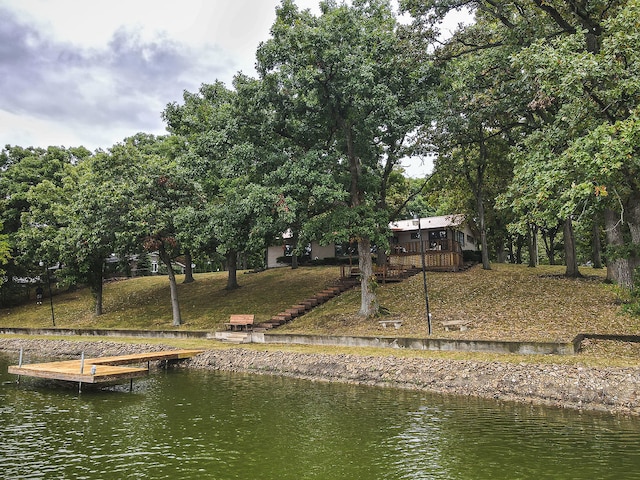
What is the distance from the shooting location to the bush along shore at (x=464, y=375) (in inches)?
439

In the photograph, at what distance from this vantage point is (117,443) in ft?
31.8

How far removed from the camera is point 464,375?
1329 cm

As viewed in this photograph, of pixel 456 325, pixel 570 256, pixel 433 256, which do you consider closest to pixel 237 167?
pixel 456 325

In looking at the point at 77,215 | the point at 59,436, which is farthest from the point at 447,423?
the point at 77,215

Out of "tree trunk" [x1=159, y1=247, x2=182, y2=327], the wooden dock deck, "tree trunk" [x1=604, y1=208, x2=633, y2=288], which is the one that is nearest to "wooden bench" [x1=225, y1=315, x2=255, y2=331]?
the wooden dock deck

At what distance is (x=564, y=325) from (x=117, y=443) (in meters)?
15.7

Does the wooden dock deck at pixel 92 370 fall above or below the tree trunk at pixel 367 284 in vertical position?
below

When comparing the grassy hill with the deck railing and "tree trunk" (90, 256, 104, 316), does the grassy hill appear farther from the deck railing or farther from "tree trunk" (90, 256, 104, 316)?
the deck railing

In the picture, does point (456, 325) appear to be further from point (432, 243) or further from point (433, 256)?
point (432, 243)

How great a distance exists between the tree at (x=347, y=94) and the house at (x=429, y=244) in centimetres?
803

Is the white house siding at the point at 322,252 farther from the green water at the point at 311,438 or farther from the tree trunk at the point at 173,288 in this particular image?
the green water at the point at 311,438

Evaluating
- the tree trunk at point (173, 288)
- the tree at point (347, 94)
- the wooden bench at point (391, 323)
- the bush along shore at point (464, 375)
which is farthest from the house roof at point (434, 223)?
the bush along shore at point (464, 375)

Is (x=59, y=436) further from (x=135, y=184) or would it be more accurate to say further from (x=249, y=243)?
(x=135, y=184)

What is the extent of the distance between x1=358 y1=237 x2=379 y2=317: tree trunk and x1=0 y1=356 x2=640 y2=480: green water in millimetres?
8441
